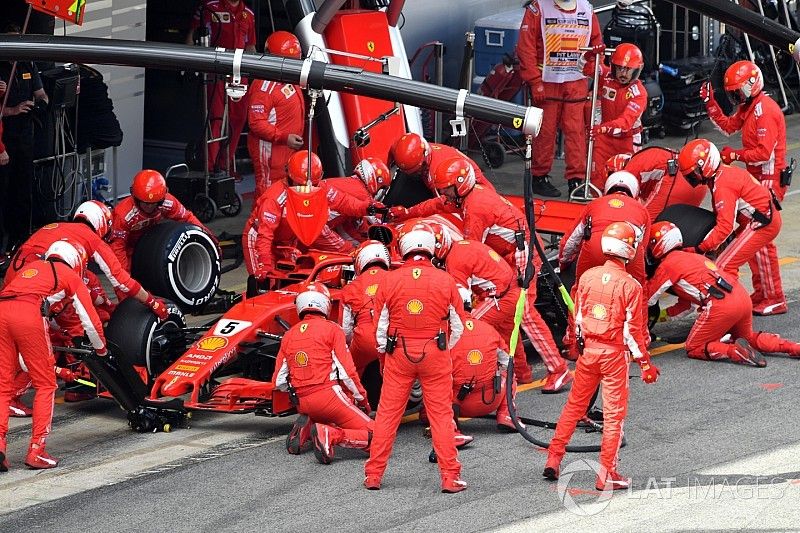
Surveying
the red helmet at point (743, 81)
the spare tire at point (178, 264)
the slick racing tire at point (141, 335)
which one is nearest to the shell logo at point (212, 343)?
the slick racing tire at point (141, 335)

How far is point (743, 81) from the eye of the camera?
14320 mm

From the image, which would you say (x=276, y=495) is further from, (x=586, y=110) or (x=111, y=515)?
(x=586, y=110)

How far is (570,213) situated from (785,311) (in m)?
2.19

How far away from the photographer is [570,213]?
45.5ft

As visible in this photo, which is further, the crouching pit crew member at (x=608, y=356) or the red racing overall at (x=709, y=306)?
the red racing overall at (x=709, y=306)

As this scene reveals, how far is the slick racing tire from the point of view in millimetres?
11477

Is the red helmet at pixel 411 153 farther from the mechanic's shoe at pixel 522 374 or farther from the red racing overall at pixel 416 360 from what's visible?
the red racing overall at pixel 416 360

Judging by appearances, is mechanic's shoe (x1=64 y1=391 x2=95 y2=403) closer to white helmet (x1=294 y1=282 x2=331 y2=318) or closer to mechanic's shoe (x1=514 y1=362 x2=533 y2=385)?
white helmet (x1=294 y1=282 x2=331 y2=318)

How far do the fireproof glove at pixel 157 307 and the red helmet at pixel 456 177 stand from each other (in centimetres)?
246

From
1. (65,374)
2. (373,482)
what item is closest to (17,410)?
(65,374)

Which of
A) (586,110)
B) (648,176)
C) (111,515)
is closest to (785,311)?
(648,176)

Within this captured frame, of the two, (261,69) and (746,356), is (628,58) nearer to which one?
(746,356)

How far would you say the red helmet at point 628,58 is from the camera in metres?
15.9

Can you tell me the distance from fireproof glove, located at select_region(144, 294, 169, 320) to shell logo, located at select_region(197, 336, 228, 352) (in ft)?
1.55
